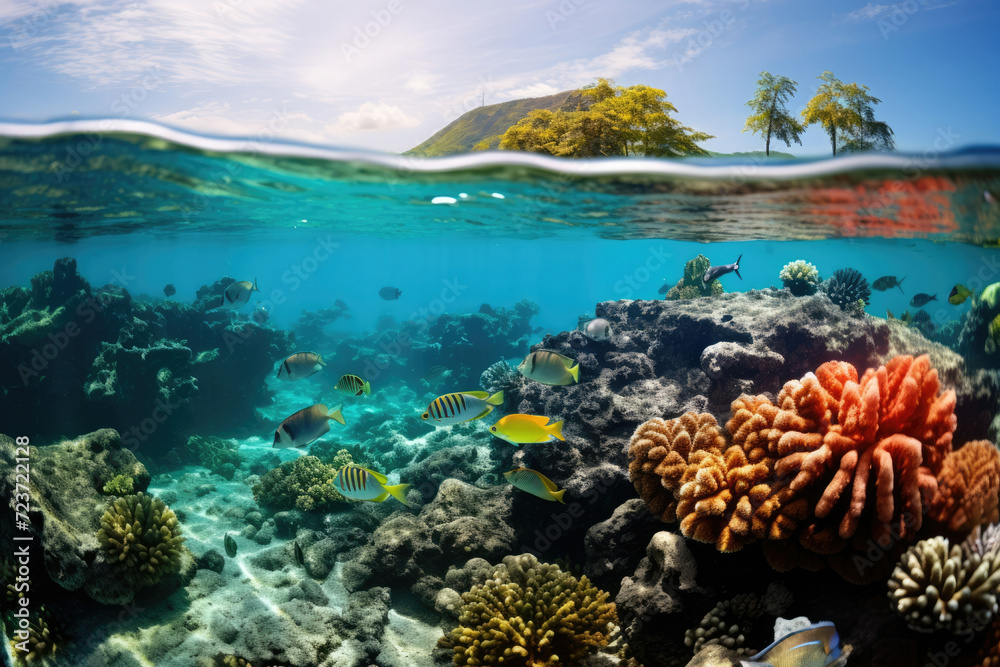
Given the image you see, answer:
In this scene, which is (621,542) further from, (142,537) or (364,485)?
(142,537)

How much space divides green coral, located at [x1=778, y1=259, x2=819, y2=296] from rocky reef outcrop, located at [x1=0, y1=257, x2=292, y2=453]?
1550 cm

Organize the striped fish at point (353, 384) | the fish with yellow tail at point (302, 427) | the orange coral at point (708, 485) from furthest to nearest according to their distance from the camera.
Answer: the striped fish at point (353, 384), the fish with yellow tail at point (302, 427), the orange coral at point (708, 485)

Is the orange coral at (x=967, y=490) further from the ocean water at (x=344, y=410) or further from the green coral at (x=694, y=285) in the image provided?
the green coral at (x=694, y=285)

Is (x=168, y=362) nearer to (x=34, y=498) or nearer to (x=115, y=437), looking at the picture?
(x=115, y=437)

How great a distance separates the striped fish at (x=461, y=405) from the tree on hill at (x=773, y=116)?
9.54m

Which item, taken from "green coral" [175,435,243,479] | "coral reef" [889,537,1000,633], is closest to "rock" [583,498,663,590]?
"coral reef" [889,537,1000,633]

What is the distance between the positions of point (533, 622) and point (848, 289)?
9.05 metres

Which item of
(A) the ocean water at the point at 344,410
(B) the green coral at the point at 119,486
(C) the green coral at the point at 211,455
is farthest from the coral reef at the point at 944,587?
(C) the green coral at the point at 211,455

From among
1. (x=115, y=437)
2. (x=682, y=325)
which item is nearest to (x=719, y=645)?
(x=682, y=325)

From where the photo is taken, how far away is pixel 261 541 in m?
7.38

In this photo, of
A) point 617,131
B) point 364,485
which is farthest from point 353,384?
point 617,131

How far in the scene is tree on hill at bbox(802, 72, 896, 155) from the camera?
942cm

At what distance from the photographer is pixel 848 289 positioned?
920 cm

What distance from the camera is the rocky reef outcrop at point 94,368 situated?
35.6 feet
